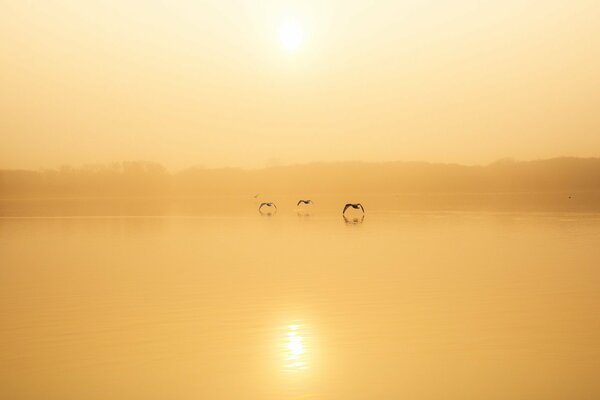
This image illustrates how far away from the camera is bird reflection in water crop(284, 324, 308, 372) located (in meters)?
15.6

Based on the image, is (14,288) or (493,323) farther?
(14,288)

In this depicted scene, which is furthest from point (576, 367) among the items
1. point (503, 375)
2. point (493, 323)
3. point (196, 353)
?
point (196, 353)

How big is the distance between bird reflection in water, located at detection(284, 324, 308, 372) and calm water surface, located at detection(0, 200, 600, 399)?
56mm

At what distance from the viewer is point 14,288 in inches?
1155

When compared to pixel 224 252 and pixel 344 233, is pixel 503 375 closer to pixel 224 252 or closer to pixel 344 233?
pixel 224 252

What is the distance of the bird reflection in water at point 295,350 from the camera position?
15609 millimetres

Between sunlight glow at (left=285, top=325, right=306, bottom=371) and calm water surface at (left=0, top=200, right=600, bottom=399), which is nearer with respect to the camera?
calm water surface at (left=0, top=200, right=600, bottom=399)

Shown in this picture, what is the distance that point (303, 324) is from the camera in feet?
67.6

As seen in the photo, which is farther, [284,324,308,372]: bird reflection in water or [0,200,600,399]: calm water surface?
[284,324,308,372]: bird reflection in water

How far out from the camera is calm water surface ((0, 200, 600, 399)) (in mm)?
14477

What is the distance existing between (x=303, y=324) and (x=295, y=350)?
345 centimetres

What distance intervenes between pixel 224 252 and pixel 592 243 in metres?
26.8

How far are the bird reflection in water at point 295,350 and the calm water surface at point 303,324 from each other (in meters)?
0.06

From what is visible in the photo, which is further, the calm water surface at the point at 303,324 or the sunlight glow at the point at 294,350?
the sunlight glow at the point at 294,350
